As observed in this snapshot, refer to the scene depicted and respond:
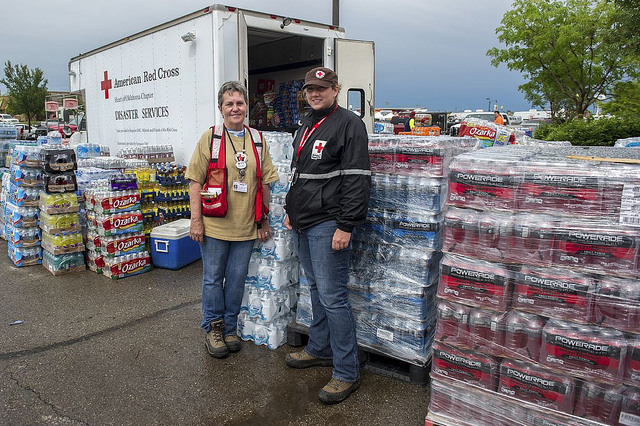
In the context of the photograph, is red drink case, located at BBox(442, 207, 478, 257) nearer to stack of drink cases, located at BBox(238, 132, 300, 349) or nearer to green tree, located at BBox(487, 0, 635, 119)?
stack of drink cases, located at BBox(238, 132, 300, 349)

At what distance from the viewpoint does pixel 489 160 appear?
8.66 feet

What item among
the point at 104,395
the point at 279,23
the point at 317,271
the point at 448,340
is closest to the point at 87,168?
the point at 279,23

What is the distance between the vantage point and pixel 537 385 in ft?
8.05

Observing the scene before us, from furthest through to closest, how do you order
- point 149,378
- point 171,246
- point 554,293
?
point 171,246 < point 149,378 < point 554,293

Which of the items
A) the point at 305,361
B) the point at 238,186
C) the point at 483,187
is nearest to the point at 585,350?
the point at 483,187

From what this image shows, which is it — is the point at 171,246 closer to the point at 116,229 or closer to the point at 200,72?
the point at 116,229

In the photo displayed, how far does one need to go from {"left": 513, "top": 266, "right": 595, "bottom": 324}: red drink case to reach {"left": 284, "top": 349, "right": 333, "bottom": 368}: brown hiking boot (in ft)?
5.36

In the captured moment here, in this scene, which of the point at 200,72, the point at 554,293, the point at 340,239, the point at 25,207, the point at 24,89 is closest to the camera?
the point at 554,293

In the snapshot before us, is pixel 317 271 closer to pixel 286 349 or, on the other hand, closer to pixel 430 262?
pixel 430 262

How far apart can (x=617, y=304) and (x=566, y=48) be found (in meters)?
19.1

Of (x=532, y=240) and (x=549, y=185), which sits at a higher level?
(x=549, y=185)

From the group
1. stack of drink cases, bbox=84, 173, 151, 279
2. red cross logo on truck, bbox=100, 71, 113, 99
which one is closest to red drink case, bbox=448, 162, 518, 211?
stack of drink cases, bbox=84, 173, 151, 279

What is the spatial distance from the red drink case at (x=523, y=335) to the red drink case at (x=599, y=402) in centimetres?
26

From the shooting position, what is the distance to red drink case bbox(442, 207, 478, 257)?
2.64 meters
